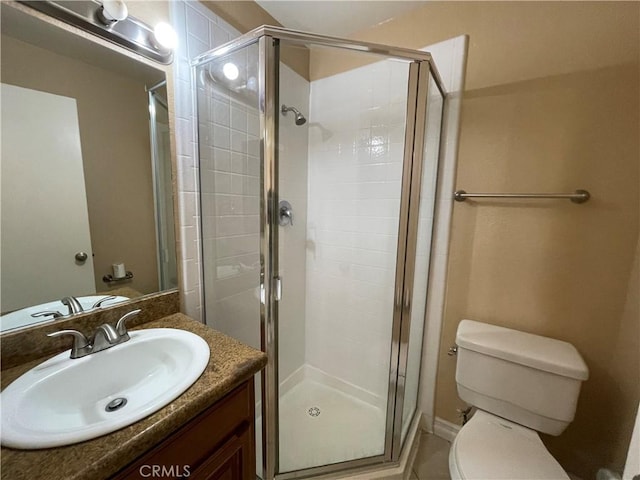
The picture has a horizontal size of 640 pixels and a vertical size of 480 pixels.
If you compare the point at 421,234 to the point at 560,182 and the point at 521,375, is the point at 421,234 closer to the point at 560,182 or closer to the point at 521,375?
the point at 560,182

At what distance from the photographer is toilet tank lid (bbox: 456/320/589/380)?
1.05 metres

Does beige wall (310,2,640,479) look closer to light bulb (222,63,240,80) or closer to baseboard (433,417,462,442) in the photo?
baseboard (433,417,462,442)

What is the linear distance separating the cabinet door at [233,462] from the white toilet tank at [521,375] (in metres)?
1.00

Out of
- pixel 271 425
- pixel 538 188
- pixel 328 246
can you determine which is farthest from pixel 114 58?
pixel 538 188

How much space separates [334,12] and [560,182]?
1469 mm

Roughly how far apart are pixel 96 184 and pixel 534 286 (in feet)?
6.30

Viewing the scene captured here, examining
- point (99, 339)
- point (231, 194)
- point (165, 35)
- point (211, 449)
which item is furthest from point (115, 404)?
point (165, 35)

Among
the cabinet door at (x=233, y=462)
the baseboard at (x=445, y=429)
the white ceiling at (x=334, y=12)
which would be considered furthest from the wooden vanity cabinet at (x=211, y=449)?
the white ceiling at (x=334, y=12)

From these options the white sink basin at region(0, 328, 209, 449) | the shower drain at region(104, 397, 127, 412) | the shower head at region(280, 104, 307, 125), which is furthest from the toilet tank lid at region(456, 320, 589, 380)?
the shower head at region(280, 104, 307, 125)

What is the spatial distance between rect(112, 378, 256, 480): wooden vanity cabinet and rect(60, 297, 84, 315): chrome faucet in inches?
22.1

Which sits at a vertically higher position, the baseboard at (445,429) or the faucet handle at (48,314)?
the faucet handle at (48,314)

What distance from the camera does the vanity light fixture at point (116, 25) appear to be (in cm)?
78

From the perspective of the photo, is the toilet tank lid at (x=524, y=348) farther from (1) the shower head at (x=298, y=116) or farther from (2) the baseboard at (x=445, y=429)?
(1) the shower head at (x=298, y=116)

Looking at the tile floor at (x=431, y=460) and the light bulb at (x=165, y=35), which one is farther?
the tile floor at (x=431, y=460)
